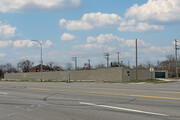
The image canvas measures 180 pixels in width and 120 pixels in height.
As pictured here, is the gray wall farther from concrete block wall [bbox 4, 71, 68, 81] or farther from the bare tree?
the bare tree

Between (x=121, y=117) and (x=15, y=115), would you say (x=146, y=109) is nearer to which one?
(x=121, y=117)

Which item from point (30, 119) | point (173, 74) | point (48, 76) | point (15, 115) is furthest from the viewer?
point (173, 74)

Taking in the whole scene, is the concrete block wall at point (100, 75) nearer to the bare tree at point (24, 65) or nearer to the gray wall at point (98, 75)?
the gray wall at point (98, 75)

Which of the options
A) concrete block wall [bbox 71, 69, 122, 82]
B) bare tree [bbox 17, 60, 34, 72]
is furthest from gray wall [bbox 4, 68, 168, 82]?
bare tree [bbox 17, 60, 34, 72]

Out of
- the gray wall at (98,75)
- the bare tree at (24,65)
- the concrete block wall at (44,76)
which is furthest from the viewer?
the bare tree at (24,65)

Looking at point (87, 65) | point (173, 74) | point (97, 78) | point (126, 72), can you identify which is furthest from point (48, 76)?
point (87, 65)

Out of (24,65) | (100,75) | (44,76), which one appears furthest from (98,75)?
(24,65)

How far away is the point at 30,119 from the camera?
798 cm

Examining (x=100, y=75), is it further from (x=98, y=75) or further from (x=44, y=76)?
(x=44, y=76)

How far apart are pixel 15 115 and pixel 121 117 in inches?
159

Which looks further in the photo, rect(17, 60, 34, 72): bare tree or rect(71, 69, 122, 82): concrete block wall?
rect(17, 60, 34, 72): bare tree

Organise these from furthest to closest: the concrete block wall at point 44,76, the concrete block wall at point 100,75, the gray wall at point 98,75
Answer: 1. the concrete block wall at point 44,76
2. the gray wall at point 98,75
3. the concrete block wall at point 100,75

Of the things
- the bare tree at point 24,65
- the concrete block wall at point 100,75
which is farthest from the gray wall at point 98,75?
the bare tree at point 24,65

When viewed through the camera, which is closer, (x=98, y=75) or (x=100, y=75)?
(x=100, y=75)
